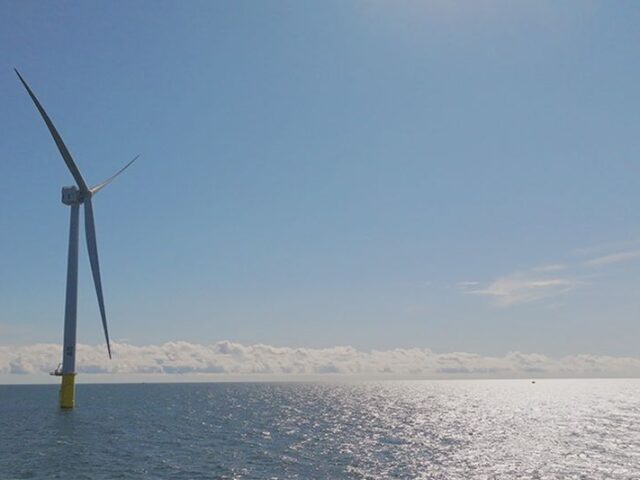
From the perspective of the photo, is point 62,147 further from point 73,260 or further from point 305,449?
point 305,449

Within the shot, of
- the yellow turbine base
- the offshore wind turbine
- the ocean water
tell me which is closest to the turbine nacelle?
the offshore wind turbine

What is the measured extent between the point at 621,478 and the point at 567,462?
9391mm

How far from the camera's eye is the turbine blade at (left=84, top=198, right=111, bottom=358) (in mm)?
96250

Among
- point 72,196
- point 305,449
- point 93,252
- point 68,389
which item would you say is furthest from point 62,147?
point 305,449

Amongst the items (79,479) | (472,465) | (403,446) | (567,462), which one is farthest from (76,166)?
(567,462)

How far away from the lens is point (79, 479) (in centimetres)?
5159

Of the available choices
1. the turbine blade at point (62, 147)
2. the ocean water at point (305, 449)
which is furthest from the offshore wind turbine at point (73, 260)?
the ocean water at point (305, 449)

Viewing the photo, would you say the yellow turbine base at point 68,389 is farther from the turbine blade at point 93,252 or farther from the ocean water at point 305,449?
the turbine blade at point 93,252

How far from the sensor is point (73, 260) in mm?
101938

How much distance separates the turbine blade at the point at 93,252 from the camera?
9625 cm

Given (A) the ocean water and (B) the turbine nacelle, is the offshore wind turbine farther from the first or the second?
(A) the ocean water

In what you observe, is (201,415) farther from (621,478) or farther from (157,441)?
(621,478)

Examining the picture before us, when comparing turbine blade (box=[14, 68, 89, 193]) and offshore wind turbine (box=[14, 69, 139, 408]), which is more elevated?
turbine blade (box=[14, 68, 89, 193])

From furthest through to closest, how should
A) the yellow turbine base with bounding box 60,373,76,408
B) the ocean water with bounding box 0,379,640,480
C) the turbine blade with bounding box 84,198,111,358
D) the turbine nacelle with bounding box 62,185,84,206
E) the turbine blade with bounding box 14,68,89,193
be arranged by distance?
the turbine nacelle with bounding box 62,185,84,206
the yellow turbine base with bounding box 60,373,76,408
the turbine blade with bounding box 84,198,111,358
the turbine blade with bounding box 14,68,89,193
the ocean water with bounding box 0,379,640,480
